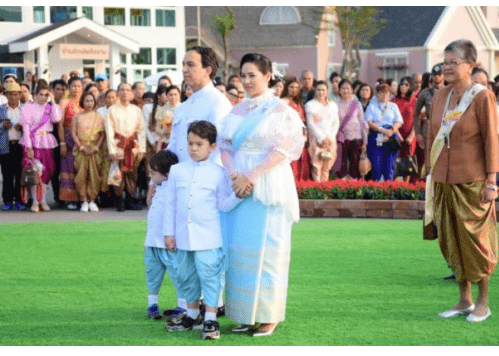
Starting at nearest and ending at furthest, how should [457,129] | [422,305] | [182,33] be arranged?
1. [457,129]
2. [422,305]
3. [182,33]

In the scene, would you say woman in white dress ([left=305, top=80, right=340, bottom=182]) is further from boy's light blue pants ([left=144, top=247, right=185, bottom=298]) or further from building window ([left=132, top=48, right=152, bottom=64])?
building window ([left=132, top=48, right=152, bottom=64])

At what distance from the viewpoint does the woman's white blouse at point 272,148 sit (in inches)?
249

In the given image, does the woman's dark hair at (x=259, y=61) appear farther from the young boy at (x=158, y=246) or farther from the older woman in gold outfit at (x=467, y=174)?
the older woman in gold outfit at (x=467, y=174)

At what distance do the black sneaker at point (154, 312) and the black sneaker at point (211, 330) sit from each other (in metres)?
0.65

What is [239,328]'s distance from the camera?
257 inches

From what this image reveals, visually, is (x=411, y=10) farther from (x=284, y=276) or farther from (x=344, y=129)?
(x=284, y=276)

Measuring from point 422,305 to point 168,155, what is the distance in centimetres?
225

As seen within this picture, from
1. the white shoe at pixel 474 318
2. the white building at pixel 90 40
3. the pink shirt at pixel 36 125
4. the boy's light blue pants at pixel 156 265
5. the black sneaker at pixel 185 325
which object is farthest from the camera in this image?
the white building at pixel 90 40

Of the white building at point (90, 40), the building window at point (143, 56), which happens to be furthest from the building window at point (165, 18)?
the building window at point (143, 56)

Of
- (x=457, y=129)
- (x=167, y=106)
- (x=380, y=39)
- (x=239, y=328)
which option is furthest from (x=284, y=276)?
(x=380, y=39)

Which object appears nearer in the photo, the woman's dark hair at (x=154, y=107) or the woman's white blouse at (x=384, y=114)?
the woman's dark hair at (x=154, y=107)

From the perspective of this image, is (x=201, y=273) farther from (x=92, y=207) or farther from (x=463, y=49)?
(x=92, y=207)

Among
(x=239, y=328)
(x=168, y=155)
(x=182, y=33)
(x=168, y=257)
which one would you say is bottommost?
(x=239, y=328)

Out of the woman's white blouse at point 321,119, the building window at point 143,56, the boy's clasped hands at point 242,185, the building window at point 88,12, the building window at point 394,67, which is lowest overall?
the boy's clasped hands at point 242,185
